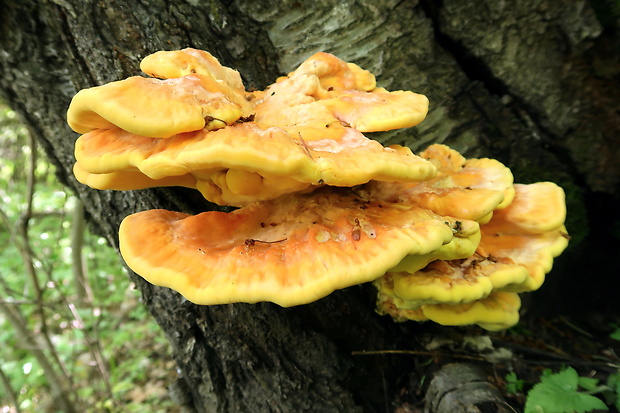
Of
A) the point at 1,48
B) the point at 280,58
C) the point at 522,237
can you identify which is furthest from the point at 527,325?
the point at 1,48

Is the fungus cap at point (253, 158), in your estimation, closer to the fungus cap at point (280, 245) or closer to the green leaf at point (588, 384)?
the fungus cap at point (280, 245)

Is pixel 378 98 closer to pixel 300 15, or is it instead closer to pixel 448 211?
pixel 448 211

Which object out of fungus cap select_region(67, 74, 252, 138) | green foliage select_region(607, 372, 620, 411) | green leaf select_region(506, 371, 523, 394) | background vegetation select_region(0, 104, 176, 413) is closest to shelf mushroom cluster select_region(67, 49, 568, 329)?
fungus cap select_region(67, 74, 252, 138)

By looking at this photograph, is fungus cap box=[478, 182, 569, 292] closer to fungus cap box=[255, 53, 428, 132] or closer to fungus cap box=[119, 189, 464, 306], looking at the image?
fungus cap box=[119, 189, 464, 306]

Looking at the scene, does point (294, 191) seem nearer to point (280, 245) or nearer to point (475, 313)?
point (280, 245)

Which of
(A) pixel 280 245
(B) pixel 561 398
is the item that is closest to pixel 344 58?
(A) pixel 280 245

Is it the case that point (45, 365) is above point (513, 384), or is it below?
→ below
